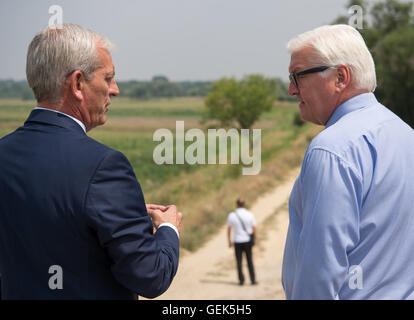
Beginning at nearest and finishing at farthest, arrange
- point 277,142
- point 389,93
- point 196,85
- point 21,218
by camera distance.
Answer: point 21,218 → point 389,93 → point 277,142 → point 196,85

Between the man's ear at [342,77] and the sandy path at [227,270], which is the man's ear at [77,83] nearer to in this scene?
the man's ear at [342,77]

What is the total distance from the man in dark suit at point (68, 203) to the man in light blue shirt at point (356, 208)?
0.51 meters

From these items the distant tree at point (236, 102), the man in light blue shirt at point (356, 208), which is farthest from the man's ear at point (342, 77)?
the distant tree at point (236, 102)

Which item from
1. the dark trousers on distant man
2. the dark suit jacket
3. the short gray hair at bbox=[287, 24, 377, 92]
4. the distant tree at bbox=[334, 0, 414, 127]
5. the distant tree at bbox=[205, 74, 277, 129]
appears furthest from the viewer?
the distant tree at bbox=[205, 74, 277, 129]

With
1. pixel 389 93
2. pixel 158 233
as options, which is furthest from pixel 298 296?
pixel 389 93

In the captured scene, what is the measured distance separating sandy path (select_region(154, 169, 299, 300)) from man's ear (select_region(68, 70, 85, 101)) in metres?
8.54

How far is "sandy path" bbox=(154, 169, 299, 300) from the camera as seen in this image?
10.2 metres

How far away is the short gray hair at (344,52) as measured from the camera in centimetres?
Result: 185

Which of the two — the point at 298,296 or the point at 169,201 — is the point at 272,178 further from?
the point at 298,296

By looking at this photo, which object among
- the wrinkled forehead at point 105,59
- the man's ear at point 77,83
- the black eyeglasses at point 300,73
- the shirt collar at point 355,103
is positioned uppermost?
the wrinkled forehead at point 105,59

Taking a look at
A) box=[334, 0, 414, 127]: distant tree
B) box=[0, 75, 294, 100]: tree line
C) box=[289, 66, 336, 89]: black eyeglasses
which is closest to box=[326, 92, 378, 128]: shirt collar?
box=[289, 66, 336, 89]: black eyeglasses

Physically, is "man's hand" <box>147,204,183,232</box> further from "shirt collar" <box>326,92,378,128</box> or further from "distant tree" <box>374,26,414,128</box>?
"distant tree" <box>374,26,414,128</box>
